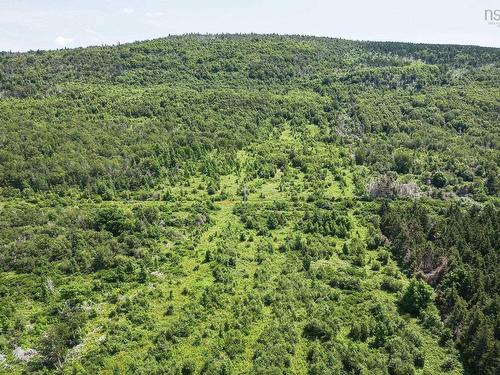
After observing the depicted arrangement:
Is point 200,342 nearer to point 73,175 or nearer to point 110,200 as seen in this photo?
point 110,200

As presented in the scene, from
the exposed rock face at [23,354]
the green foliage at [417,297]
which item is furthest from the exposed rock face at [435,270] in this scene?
the exposed rock face at [23,354]

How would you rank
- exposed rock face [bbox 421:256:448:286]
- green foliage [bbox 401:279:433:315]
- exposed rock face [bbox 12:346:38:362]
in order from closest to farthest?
exposed rock face [bbox 12:346:38:362], green foliage [bbox 401:279:433:315], exposed rock face [bbox 421:256:448:286]

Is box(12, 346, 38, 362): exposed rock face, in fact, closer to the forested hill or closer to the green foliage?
the forested hill

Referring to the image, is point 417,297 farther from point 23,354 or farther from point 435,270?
point 23,354

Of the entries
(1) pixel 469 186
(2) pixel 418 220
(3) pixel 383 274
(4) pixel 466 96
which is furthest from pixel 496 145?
(3) pixel 383 274

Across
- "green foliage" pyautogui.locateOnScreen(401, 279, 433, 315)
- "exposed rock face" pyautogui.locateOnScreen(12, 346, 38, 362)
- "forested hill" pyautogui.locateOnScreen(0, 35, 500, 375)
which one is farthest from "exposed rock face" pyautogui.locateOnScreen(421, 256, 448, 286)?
"exposed rock face" pyautogui.locateOnScreen(12, 346, 38, 362)

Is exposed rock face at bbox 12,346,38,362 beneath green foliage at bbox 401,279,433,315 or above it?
above

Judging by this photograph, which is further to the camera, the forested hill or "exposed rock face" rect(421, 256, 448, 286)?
"exposed rock face" rect(421, 256, 448, 286)

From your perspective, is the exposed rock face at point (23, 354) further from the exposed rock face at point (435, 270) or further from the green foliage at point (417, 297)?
the exposed rock face at point (435, 270)
